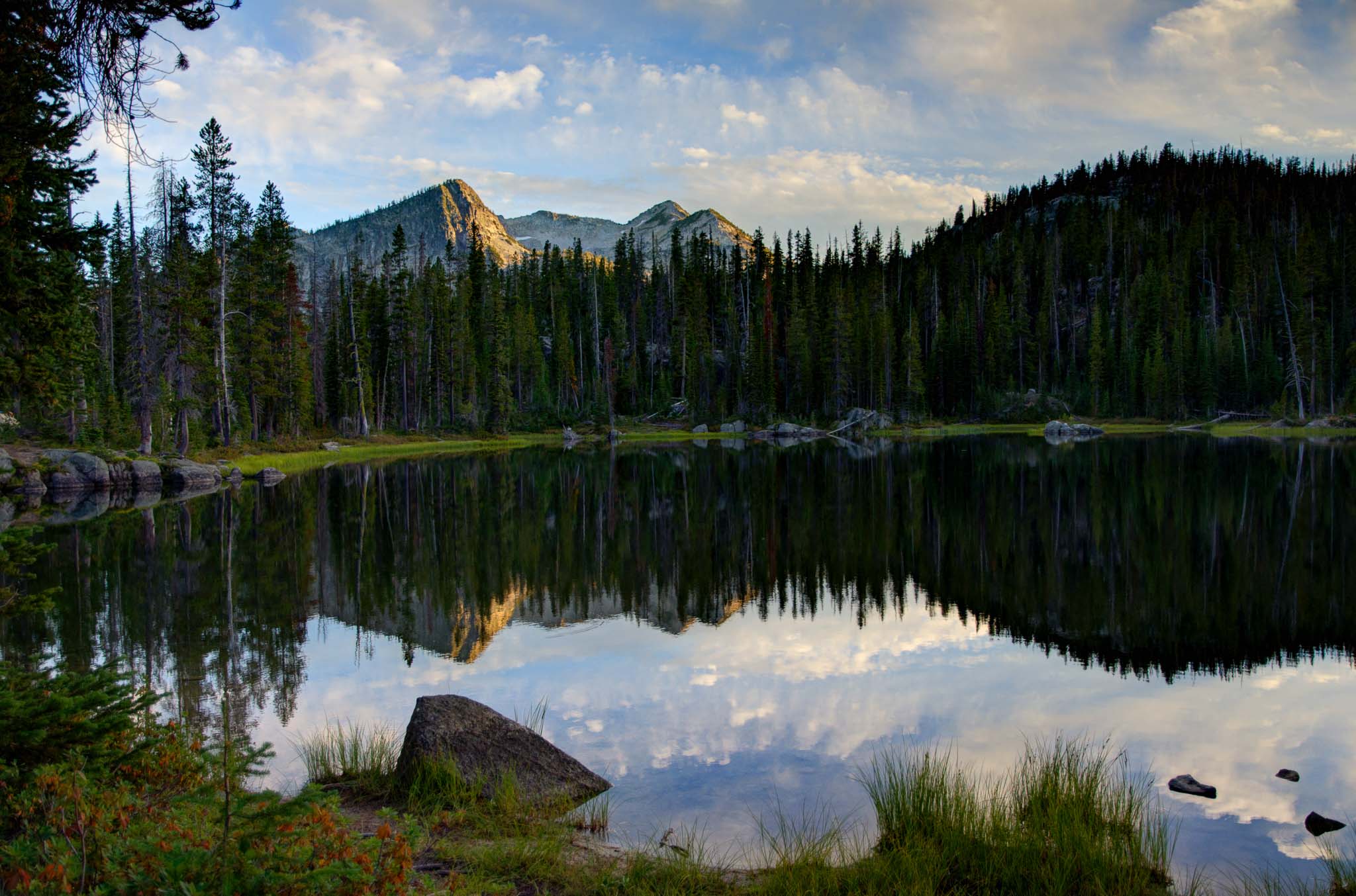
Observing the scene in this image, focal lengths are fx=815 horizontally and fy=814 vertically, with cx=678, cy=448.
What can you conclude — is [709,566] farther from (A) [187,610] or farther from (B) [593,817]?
(B) [593,817]

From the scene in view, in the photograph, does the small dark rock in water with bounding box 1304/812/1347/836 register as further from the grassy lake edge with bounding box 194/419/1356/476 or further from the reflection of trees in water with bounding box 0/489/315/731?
the grassy lake edge with bounding box 194/419/1356/476

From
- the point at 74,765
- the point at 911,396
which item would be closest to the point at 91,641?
the point at 74,765

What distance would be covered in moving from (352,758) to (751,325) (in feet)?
297

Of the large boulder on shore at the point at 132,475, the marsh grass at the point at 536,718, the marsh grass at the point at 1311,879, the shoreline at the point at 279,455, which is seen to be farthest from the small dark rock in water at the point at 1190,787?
the large boulder on shore at the point at 132,475

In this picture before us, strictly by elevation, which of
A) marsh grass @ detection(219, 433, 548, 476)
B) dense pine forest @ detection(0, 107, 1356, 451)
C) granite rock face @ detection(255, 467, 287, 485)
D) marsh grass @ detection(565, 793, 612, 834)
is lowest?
marsh grass @ detection(565, 793, 612, 834)

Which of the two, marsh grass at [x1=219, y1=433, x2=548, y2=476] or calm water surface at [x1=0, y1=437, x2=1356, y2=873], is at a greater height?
marsh grass at [x1=219, y1=433, x2=548, y2=476]

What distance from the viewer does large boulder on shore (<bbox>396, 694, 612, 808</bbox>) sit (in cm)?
719

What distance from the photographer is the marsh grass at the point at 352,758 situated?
24.5 ft

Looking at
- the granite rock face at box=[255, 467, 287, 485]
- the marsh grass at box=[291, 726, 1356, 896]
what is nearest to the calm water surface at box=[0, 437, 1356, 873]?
the marsh grass at box=[291, 726, 1356, 896]

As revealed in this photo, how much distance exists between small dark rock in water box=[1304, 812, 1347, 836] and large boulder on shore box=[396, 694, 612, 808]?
19.7ft

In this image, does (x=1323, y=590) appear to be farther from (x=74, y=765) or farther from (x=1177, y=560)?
(x=74, y=765)

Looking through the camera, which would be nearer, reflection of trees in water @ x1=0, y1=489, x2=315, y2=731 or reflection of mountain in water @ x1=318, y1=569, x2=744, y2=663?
reflection of trees in water @ x1=0, y1=489, x2=315, y2=731

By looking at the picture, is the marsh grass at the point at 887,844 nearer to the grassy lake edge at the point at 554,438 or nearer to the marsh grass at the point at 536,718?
the marsh grass at the point at 536,718

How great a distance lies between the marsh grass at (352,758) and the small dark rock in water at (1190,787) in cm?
720
